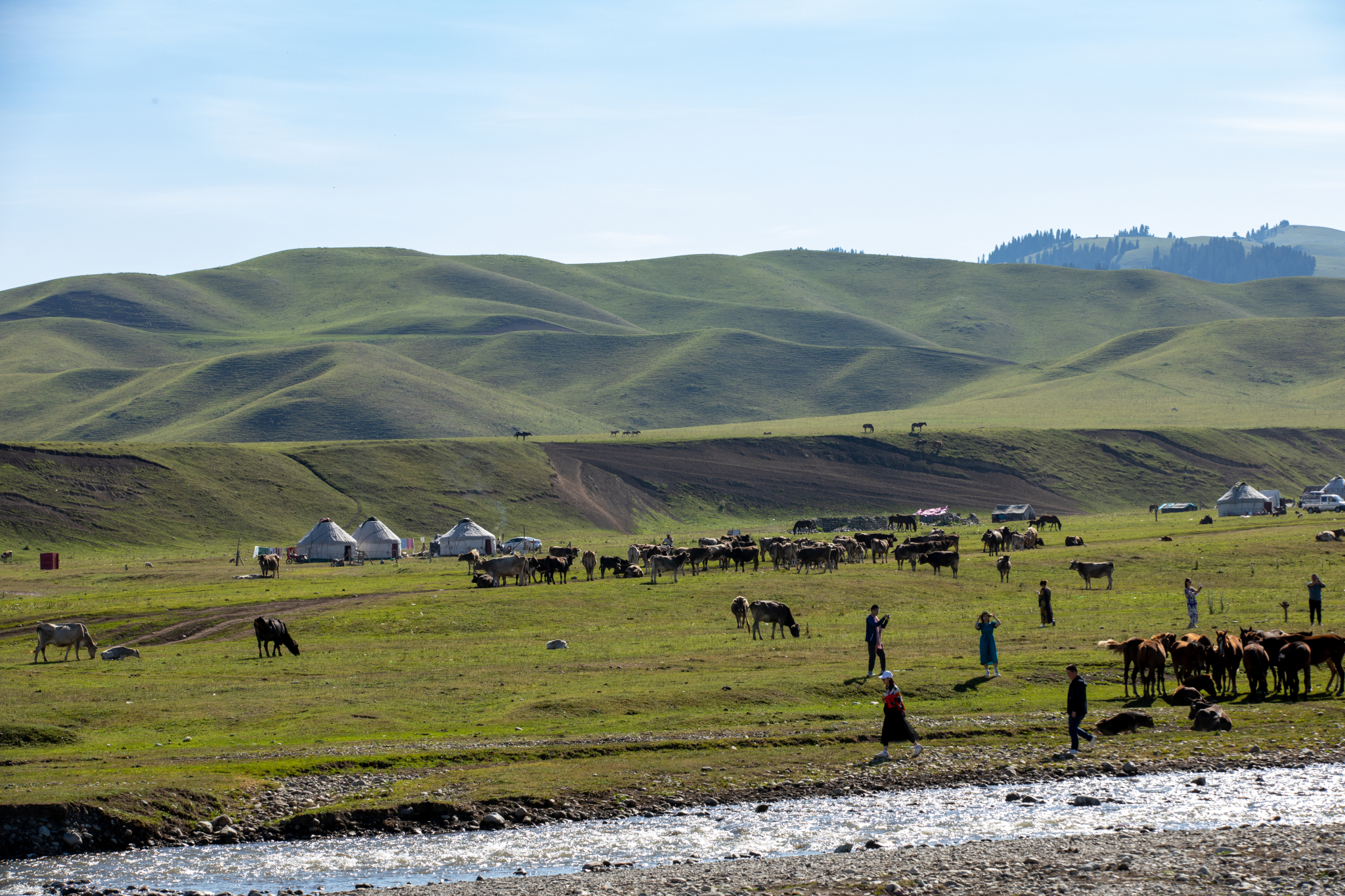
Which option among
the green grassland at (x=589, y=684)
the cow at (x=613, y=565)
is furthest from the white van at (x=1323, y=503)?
the cow at (x=613, y=565)

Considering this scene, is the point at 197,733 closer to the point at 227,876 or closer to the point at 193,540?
the point at 227,876

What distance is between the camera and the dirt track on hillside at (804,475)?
448 feet

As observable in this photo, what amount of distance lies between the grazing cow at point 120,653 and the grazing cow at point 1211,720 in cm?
3326

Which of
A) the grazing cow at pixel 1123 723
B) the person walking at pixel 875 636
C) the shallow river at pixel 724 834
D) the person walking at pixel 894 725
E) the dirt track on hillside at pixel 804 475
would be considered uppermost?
the dirt track on hillside at pixel 804 475

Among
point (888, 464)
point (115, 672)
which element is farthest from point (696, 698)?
point (888, 464)

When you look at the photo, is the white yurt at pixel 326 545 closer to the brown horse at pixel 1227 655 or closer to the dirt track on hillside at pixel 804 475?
the dirt track on hillside at pixel 804 475

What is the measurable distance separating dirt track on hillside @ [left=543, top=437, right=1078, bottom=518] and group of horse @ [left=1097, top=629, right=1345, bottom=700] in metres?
98.1

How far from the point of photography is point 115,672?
36.8m

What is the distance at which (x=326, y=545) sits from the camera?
88250 millimetres

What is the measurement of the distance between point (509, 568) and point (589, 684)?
93.8 ft

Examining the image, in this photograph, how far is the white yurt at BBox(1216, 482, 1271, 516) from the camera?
334ft

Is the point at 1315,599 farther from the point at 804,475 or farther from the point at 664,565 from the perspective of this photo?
the point at 804,475

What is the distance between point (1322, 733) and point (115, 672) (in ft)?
111

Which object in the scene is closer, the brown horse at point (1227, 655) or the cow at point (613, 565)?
the brown horse at point (1227, 655)
